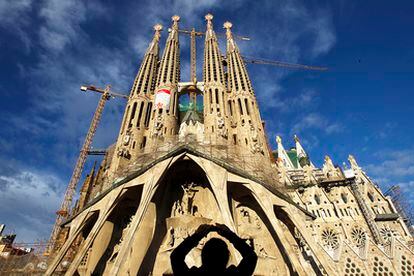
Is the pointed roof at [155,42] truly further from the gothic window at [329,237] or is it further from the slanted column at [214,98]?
the gothic window at [329,237]

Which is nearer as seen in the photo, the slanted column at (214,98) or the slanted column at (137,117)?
the slanted column at (137,117)

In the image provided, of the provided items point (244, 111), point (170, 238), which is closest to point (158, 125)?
point (244, 111)

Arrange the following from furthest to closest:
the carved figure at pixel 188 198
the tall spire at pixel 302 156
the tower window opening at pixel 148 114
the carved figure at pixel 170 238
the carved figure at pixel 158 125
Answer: the tall spire at pixel 302 156, the tower window opening at pixel 148 114, the carved figure at pixel 158 125, the carved figure at pixel 188 198, the carved figure at pixel 170 238

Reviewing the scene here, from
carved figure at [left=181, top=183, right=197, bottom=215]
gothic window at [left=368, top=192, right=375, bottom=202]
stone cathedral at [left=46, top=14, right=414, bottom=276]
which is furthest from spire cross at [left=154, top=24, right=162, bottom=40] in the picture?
gothic window at [left=368, top=192, right=375, bottom=202]

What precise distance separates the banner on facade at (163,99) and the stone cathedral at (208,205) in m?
0.13

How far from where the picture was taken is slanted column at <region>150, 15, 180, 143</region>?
87.0 feet

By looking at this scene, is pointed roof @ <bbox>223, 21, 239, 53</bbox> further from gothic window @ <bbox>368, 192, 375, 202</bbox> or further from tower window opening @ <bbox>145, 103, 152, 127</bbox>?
gothic window @ <bbox>368, 192, 375, 202</bbox>

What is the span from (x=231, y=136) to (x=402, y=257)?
17.2 meters

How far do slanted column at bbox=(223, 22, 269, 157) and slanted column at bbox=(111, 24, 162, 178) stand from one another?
10363mm

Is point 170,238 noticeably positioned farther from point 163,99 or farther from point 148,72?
point 148,72

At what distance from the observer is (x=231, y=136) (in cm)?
2758

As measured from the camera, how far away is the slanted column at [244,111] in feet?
85.6

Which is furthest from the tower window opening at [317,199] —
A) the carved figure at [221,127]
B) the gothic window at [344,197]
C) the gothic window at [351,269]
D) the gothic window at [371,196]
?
the gothic window at [351,269]

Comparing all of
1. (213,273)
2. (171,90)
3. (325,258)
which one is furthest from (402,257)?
(171,90)
